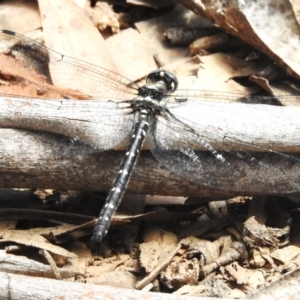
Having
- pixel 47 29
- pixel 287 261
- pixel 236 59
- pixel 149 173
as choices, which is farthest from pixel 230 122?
pixel 47 29

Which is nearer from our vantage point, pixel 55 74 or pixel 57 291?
pixel 57 291

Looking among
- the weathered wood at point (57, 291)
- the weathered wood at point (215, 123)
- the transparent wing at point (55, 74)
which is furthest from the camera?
the transparent wing at point (55, 74)

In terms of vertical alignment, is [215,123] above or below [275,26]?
below

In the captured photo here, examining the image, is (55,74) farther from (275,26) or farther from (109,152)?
(275,26)

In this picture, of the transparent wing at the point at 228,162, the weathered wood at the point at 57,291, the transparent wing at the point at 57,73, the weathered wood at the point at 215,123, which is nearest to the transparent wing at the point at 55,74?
the transparent wing at the point at 57,73

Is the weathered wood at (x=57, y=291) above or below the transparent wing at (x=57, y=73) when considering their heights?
below

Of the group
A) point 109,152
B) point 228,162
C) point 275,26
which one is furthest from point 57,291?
point 275,26

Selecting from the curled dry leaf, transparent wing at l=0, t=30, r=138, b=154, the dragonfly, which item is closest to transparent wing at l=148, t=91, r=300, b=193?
the dragonfly

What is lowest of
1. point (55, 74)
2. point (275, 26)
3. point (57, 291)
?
point (57, 291)

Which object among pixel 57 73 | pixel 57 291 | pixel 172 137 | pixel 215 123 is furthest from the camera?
pixel 57 73

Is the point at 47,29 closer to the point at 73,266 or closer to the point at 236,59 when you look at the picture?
the point at 236,59

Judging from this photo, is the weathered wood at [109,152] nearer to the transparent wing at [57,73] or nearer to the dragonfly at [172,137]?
the dragonfly at [172,137]

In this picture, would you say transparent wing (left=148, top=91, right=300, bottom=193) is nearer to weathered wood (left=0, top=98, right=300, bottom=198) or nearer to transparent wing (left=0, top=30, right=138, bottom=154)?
weathered wood (left=0, top=98, right=300, bottom=198)
